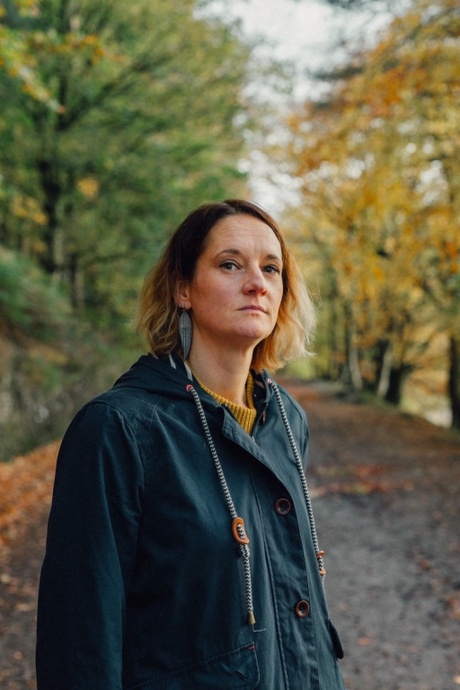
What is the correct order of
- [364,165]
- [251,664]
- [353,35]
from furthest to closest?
1. [364,165]
2. [353,35]
3. [251,664]

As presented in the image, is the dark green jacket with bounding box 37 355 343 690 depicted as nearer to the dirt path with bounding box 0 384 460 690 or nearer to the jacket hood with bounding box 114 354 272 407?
the jacket hood with bounding box 114 354 272 407

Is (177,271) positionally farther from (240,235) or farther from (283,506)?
(283,506)

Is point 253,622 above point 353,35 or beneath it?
beneath

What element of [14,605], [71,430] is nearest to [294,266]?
[71,430]

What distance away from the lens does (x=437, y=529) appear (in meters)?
7.69

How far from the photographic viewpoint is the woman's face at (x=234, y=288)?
1.92 meters

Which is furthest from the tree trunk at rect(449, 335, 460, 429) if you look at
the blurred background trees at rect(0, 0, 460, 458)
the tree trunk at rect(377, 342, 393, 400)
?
the tree trunk at rect(377, 342, 393, 400)

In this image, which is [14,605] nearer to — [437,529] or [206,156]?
[437,529]

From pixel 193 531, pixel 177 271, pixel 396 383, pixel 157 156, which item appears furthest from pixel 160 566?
pixel 396 383

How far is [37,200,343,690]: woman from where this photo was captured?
1.53 m

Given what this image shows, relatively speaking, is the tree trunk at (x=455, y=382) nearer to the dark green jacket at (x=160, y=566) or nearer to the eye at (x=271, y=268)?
the eye at (x=271, y=268)

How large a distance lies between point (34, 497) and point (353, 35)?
776cm

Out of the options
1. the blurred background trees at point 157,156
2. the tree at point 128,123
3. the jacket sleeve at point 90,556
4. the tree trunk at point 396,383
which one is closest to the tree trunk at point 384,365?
the tree trunk at point 396,383

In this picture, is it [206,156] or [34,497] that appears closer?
[34,497]
